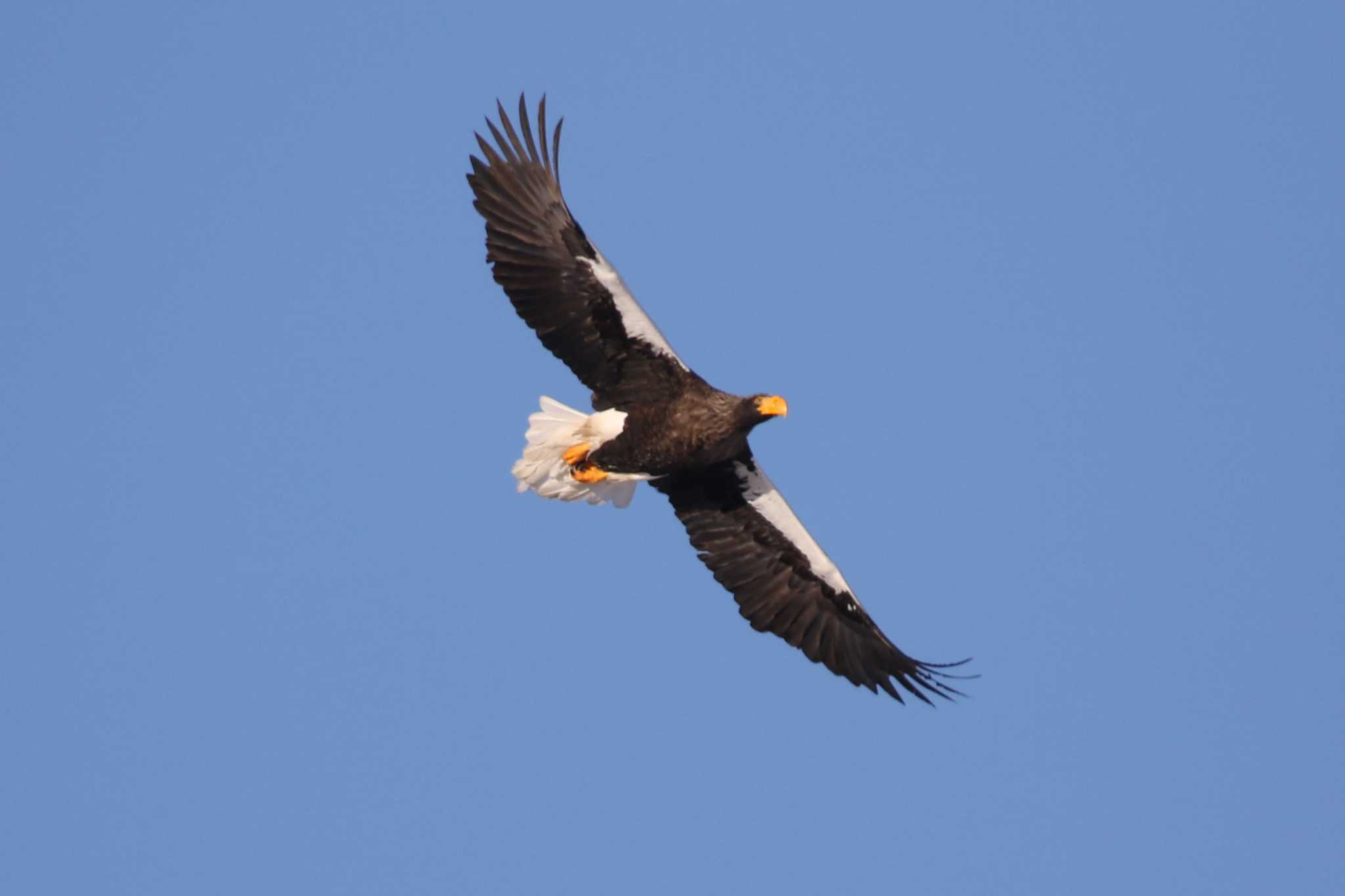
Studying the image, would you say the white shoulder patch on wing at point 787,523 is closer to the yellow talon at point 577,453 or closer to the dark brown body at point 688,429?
the dark brown body at point 688,429

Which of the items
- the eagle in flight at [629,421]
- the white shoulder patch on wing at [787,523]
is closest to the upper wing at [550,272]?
the eagle in flight at [629,421]

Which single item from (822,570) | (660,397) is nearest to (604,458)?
(660,397)

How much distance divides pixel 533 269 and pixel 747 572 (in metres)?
2.45

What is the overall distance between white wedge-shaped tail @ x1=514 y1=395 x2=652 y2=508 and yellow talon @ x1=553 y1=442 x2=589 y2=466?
19mm

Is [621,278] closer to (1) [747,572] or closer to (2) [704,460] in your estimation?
(2) [704,460]

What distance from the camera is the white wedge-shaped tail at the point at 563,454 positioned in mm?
12414

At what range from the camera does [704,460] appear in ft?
40.1

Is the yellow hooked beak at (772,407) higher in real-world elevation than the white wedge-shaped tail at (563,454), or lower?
higher

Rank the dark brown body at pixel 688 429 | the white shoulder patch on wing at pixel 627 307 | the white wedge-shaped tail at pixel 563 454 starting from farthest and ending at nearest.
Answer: the white wedge-shaped tail at pixel 563 454 → the dark brown body at pixel 688 429 → the white shoulder patch on wing at pixel 627 307

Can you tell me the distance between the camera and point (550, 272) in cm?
1209

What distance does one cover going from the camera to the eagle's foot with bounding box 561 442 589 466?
12484 mm

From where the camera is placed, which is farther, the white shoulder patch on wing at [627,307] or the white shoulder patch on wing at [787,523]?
the white shoulder patch on wing at [787,523]

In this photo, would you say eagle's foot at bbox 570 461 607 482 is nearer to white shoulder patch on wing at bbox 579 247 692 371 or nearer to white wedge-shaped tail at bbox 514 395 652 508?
white wedge-shaped tail at bbox 514 395 652 508

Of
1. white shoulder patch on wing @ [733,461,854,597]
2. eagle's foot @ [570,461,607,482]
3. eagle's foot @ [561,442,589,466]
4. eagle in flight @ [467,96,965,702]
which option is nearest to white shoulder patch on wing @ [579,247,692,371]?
eagle in flight @ [467,96,965,702]
